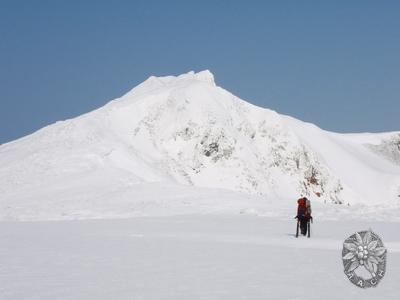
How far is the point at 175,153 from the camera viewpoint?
59469 millimetres

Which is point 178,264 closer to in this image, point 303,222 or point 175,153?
point 303,222

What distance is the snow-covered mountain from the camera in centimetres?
4400

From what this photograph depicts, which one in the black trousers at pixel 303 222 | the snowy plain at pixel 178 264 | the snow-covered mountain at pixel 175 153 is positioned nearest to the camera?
the snowy plain at pixel 178 264

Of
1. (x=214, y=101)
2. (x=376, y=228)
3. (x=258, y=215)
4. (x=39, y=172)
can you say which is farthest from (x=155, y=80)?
(x=376, y=228)

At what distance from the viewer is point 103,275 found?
11.4 m

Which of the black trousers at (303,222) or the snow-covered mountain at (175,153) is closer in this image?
the black trousers at (303,222)

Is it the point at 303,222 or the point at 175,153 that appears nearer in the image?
the point at 303,222

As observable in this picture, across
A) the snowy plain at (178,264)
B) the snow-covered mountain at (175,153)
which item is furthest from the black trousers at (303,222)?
the snow-covered mountain at (175,153)

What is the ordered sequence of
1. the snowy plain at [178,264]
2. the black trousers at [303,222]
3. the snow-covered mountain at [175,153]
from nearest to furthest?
the snowy plain at [178,264] → the black trousers at [303,222] → the snow-covered mountain at [175,153]

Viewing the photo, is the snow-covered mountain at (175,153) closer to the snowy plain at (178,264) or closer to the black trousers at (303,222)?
the snowy plain at (178,264)

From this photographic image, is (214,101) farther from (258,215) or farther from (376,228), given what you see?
(376,228)

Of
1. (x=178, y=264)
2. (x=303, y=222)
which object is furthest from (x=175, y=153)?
(x=178, y=264)

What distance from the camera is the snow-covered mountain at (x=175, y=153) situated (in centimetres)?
4400

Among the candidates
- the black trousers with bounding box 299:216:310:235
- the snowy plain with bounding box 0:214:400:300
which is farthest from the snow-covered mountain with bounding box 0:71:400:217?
the black trousers with bounding box 299:216:310:235
